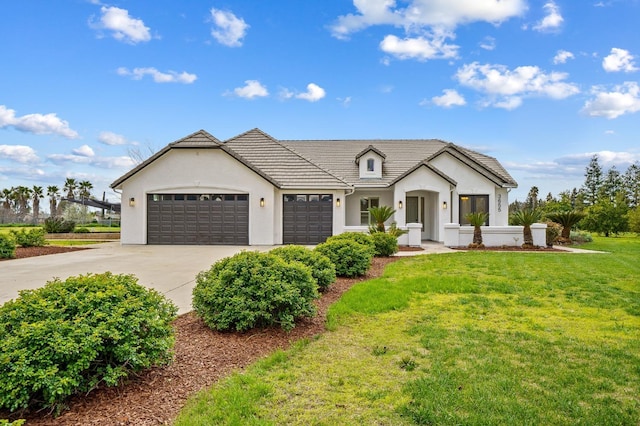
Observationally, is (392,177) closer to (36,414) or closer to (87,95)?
(87,95)

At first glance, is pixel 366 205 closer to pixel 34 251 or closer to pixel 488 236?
pixel 488 236

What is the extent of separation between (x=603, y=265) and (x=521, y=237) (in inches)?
264

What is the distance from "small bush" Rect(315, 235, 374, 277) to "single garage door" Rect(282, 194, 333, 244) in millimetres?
9738

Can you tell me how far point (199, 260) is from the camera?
1349 cm

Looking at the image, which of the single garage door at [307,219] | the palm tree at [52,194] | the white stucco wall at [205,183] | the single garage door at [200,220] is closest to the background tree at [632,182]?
the single garage door at [307,219]

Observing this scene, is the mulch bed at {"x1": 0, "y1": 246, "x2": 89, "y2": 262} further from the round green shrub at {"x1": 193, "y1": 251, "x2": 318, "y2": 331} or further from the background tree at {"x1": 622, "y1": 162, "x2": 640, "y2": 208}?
the background tree at {"x1": 622, "y1": 162, "x2": 640, "y2": 208}

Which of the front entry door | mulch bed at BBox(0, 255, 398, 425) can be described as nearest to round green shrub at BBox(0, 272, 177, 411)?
mulch bed at BBox(0, 255, 398, 425)

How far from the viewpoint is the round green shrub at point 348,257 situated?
9891 millimetres

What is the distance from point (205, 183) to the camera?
19500 mm

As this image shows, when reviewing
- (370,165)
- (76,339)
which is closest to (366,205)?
(370,165)

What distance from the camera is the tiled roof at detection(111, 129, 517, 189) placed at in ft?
64.2

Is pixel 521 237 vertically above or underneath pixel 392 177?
underneath

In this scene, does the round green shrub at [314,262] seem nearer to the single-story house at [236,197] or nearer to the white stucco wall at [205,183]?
the single-story house at [236,197]

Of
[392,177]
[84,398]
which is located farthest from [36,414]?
[392,177]
